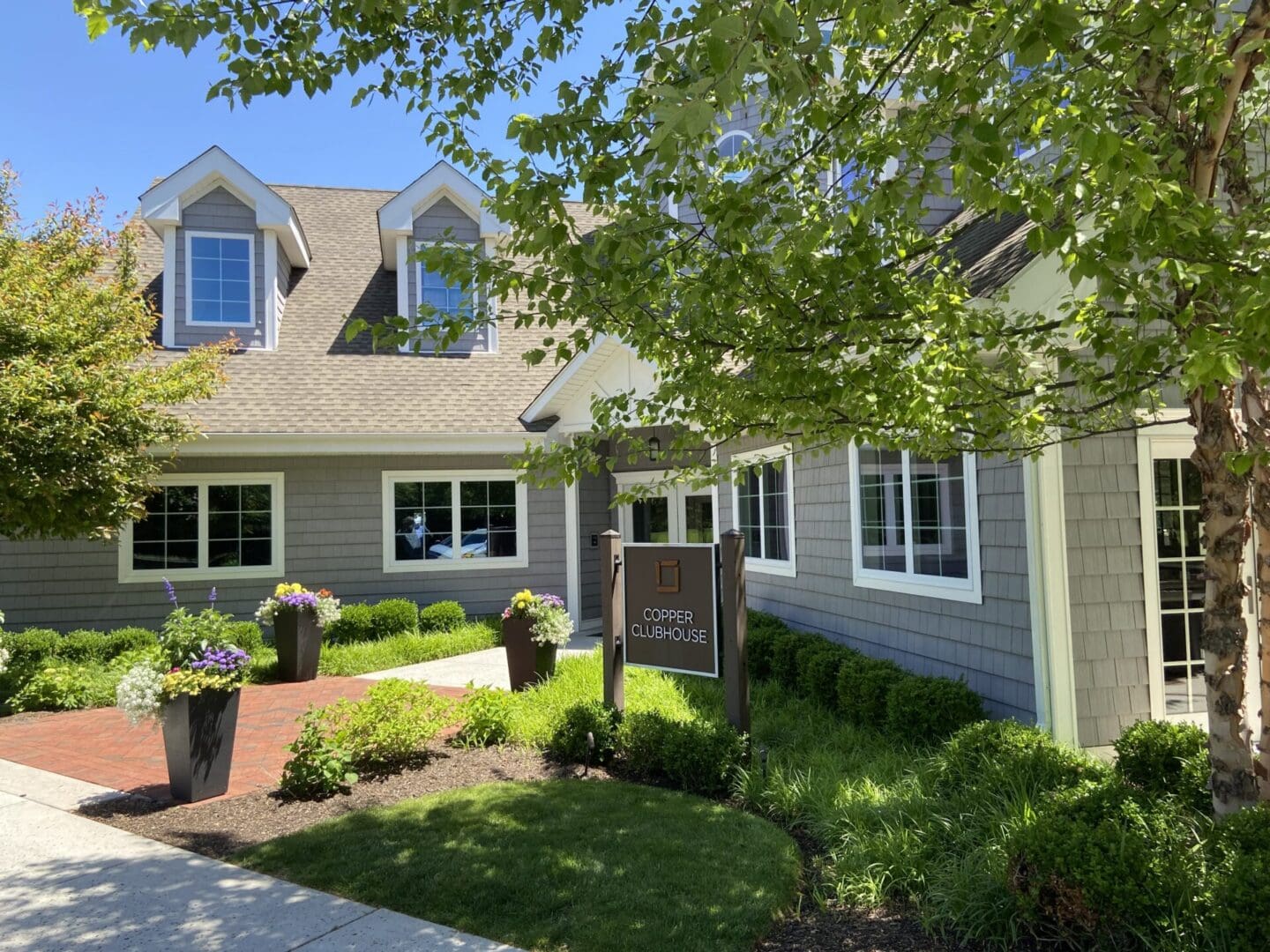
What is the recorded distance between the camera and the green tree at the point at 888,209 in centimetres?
268

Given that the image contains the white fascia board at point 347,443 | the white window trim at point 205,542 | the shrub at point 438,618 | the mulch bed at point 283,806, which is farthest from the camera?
the shrub at point 438,618

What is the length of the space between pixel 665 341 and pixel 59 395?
7.73 meters

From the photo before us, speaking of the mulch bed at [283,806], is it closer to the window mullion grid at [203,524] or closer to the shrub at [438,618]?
the shrub at [438,618]

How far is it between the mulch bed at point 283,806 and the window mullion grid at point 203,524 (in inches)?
280

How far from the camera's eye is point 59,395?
8.95 meters

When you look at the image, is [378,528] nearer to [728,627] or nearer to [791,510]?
[791,510]

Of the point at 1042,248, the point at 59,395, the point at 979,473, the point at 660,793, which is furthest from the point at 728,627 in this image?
the point at 59,395

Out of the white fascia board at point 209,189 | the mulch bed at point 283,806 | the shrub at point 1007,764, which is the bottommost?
the mulch bed at point 283,806

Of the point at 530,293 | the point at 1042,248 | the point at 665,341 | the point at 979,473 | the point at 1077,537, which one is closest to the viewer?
the point at 1042,248

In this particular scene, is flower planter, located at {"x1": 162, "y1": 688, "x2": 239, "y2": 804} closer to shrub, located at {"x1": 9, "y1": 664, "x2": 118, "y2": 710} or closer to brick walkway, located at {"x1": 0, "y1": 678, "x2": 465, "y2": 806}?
brick walkway, located at {"x1": 0, "y1": 678, "x2": 465, "y2": 806}

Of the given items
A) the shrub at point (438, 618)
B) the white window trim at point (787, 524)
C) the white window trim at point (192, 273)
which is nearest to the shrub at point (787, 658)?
the white window trim at point (787, 524)

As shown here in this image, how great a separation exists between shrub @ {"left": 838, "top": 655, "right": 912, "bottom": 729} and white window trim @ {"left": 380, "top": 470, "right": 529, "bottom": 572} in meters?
6.89

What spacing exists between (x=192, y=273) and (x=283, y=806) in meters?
10.4

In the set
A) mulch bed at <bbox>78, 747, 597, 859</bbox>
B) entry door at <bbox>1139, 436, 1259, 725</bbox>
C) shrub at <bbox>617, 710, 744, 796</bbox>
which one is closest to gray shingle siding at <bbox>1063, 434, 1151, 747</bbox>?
entry door at <bbox>1139, 436, 1259, 725</bbox>
